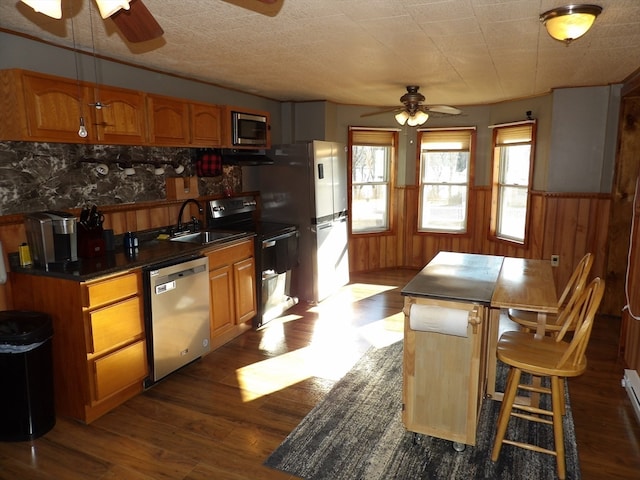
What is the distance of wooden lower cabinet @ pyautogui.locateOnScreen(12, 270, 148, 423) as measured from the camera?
8.73ft

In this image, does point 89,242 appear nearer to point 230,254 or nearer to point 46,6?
point 230,254

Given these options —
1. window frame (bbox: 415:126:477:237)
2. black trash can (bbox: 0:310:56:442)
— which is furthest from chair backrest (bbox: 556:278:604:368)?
window frame (bbox: 415:126:477:237)

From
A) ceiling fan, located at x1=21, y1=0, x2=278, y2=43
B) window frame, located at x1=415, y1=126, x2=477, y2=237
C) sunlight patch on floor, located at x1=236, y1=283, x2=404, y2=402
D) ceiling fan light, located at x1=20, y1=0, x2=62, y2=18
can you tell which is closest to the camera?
ceiling fan light, located at x1=20, y1=0, x2=62, y2=18

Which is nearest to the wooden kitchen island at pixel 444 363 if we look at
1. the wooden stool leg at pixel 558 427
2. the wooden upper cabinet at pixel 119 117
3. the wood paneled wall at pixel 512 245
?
the wooden stool leg at pixel 558 427

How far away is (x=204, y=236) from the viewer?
13.8 feet

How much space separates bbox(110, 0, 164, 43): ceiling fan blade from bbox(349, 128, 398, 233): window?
462cm

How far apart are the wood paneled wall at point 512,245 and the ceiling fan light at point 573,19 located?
279 centimetres

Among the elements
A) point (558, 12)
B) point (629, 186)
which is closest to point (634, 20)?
point (558, 12)

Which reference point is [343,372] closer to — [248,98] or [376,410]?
[376,410]

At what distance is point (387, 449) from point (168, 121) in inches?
111

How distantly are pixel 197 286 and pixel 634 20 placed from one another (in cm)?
319

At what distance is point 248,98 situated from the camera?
16.7 ft

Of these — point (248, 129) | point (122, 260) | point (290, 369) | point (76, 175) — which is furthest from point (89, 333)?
point (248, 129)

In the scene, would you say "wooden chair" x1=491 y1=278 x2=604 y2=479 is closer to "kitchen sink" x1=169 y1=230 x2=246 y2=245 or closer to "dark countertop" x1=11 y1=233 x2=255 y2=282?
"dark countertop" x1=11 y1=233 x2=255 y2=282
